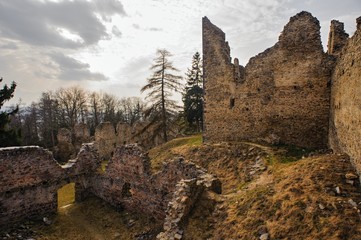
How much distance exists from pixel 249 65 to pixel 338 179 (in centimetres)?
995

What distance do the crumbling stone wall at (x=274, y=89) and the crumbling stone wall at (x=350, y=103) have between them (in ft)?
10.5

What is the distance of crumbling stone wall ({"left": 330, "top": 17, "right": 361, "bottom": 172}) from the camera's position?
7400 mm

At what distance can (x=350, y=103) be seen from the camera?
27.3ft

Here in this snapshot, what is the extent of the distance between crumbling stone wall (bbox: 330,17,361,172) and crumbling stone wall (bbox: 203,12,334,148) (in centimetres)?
321

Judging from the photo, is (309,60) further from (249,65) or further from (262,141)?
(262,141)

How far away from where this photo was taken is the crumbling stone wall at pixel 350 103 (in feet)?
24.3

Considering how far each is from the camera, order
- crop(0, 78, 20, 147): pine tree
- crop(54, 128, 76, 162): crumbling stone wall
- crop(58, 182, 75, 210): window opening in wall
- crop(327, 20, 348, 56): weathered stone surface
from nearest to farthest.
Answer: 1. crop(327, 20, 348, 56): weathered stone surface
2. crop(58, 182, 75, 210): window opening in wall
3. crop(0, 78, 20, 147): pine tree
4. crop(54, 128, 76, 162): crumbling stone wall

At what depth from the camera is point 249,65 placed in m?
16.3

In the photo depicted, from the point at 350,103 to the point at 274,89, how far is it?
7.01 meters

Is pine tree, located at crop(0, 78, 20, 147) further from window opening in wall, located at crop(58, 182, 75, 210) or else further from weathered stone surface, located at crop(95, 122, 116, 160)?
weathered stone surface, located at crop(95, 122, 116, 160)

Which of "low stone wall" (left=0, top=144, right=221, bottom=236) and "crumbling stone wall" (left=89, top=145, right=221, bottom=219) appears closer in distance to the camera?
"crumbling stone wall" (left=89, top=145, right=221, bottom=219)

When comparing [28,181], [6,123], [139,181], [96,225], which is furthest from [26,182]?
[6,123]

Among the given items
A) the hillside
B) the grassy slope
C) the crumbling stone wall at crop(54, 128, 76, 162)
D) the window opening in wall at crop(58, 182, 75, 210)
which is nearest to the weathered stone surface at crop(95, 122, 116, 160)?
the crumbling stone wall at crop(54, 128, 76, 162)

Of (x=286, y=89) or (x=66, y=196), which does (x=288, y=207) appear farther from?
(x=66, y=196)
